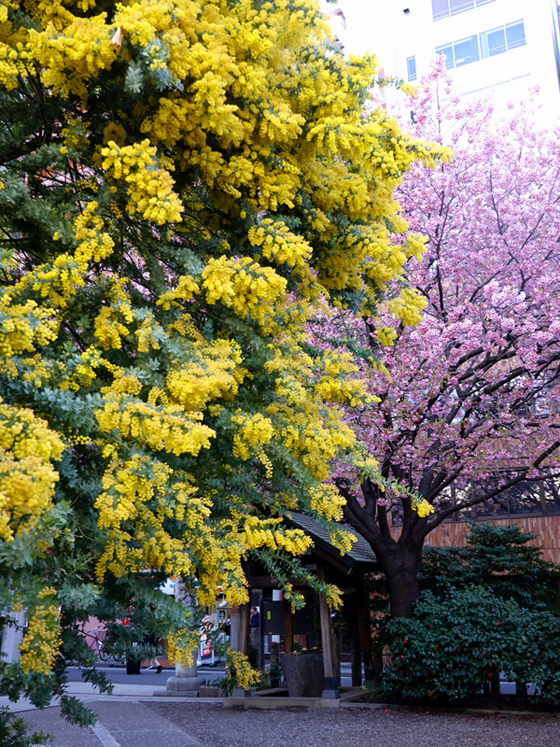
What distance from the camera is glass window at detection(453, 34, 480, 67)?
2702 centimetres

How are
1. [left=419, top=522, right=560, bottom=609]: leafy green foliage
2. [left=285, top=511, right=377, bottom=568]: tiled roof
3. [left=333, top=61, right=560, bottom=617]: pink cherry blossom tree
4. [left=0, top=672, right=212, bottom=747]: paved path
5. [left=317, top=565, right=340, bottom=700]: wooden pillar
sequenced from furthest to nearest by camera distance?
[left=419, top=522, right=560, bottom=609]: leafy green foliage
[left=285, top=511, right=377, bottom=568]: tiled roof
[left=317, top=565, right=340, bottom=700]: wooden pillar
[left=333, top=61, right=560, bottom=617]: pink cherry blossom tree
[left=0, top=672, right=212, bottom=747]: paved path

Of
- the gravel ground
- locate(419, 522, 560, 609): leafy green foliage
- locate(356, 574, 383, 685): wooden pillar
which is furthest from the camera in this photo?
locate(356, 574, 383, 685): wooden pillar

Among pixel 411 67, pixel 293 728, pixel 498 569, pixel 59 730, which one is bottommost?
pixel 59 730

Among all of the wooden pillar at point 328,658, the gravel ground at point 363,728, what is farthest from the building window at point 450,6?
the gravel ground at point 363,728

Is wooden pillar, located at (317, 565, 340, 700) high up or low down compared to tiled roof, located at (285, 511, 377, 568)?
down

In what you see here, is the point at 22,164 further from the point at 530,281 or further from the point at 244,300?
the point at 530,281

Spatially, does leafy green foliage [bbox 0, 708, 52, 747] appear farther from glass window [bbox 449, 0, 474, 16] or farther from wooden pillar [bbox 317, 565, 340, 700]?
glass window [bbox 449, 0, 474, 16]

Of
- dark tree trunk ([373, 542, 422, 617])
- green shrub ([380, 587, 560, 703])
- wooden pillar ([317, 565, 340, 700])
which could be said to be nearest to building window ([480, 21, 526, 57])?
dark tree trunk ([373, 542, 422, 617])

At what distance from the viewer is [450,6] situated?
27750mm

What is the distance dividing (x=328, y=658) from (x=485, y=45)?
25184 millimetres

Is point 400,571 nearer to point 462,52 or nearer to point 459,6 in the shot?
point 462,52

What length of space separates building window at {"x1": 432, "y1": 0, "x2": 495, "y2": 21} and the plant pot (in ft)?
87.5

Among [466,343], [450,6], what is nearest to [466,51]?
[450,6]

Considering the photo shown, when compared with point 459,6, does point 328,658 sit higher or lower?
lower
